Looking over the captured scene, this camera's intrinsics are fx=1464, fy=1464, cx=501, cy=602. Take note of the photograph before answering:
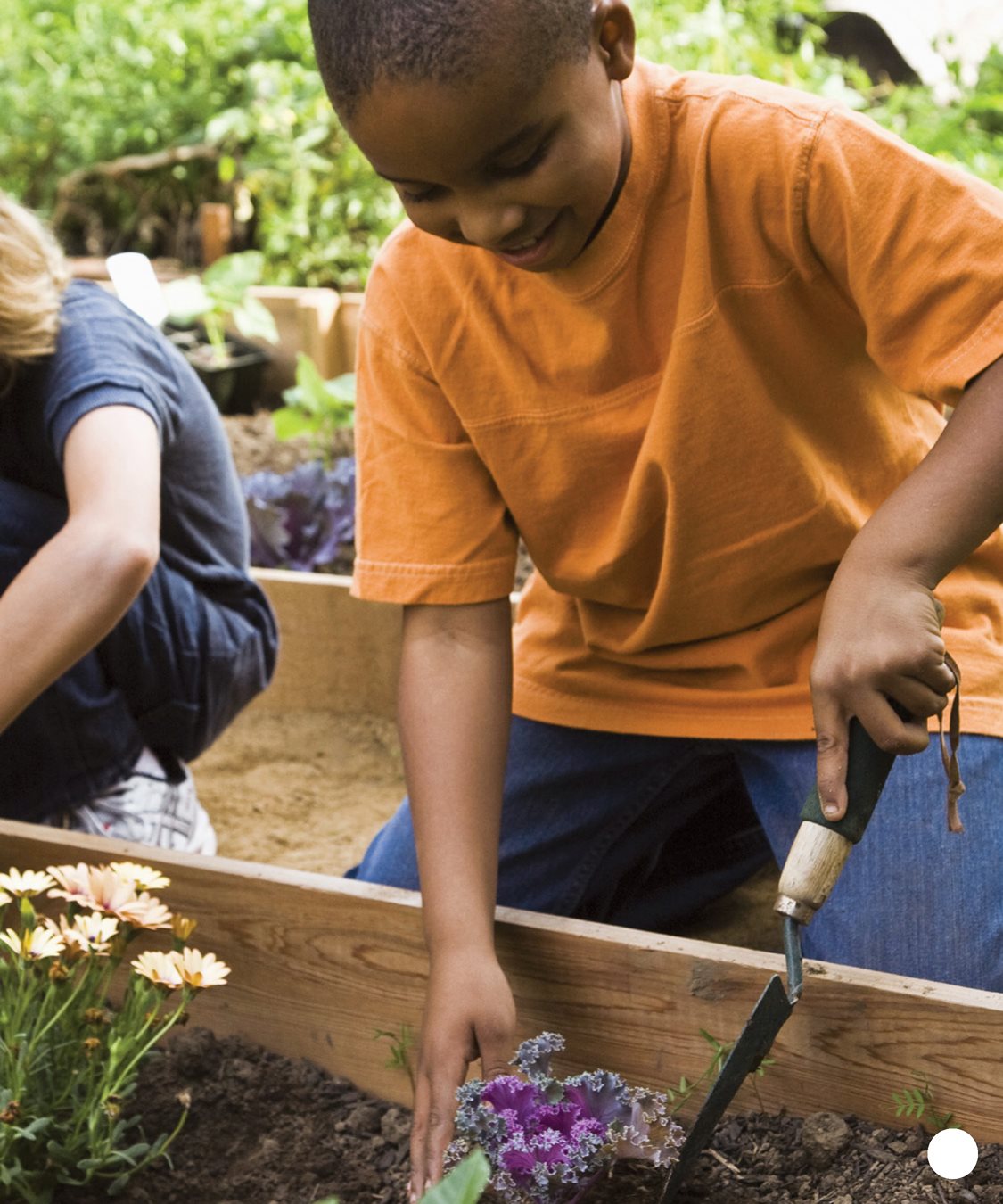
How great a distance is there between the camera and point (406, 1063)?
1.61m

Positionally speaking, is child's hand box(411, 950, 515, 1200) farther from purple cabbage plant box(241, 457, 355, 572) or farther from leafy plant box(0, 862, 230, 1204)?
purple cabbage plant box(241, 457, 355, 572)

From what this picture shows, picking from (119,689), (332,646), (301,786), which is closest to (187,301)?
(332,646)

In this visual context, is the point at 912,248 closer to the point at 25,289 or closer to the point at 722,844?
the point at 722,844

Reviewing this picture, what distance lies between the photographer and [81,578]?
1.75 meters

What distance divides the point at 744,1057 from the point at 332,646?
181 cm

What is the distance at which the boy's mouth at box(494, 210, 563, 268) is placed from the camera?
1.44 metres

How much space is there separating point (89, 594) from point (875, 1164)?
42.3 inches

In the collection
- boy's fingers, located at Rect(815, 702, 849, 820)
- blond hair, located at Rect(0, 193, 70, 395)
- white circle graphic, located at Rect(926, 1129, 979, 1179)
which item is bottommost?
white circle graphic, located at Rect(926, 1129, 979, 1179)

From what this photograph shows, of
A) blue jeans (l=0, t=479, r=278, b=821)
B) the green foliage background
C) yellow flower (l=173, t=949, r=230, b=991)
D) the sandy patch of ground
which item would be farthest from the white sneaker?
the green foliage background

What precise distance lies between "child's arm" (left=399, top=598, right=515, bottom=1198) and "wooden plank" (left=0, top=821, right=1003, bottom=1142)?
7cm

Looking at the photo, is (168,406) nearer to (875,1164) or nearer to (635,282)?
(635,282)

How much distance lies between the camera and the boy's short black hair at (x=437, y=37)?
1.25 metres

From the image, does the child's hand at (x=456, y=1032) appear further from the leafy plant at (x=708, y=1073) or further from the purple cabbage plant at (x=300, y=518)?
the purple cabbage plant at (x=300, y=518)

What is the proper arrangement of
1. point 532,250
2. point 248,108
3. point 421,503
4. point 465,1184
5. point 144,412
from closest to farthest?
point 465,1184 → point 532,250 → point 421,503 → point 144,412 → point 248,108
